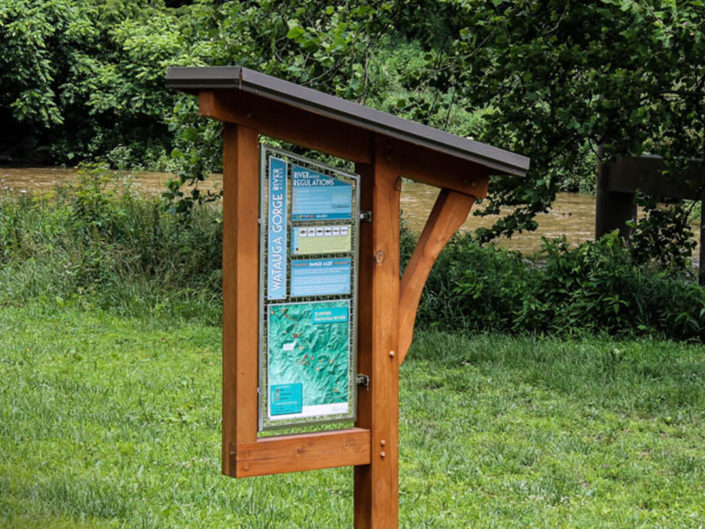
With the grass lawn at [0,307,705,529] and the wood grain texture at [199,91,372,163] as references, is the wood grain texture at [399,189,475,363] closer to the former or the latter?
the wood grain texture at [199,91,372,163]

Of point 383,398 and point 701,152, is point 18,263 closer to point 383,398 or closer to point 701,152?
point 701,152

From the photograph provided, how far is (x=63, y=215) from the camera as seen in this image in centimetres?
1118

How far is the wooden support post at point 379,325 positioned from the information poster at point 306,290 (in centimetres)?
6

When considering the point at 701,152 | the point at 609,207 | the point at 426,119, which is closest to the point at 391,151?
the point at 426,119

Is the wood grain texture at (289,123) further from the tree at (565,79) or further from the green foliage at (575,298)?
the green foliage at (575,298)

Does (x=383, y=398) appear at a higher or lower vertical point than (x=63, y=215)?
lower

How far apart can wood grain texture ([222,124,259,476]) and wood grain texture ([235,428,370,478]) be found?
→ 0.05 metres

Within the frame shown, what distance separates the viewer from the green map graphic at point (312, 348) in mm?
3514

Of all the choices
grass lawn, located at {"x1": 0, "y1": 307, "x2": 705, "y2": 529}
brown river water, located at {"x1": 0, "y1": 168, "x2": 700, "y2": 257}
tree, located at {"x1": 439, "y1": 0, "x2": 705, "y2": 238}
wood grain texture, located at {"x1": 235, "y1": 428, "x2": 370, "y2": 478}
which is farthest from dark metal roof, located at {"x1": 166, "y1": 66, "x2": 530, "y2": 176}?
brown river water, located at {"x1": 0, "y1": 168, "x2": 700, "y2": 257}

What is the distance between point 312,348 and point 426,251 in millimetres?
625

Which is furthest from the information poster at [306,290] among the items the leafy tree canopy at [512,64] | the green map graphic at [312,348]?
the leafy tree canopy at [512,64]

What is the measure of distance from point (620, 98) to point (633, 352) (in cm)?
202

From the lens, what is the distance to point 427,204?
17672mm

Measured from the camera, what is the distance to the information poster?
3.48m
